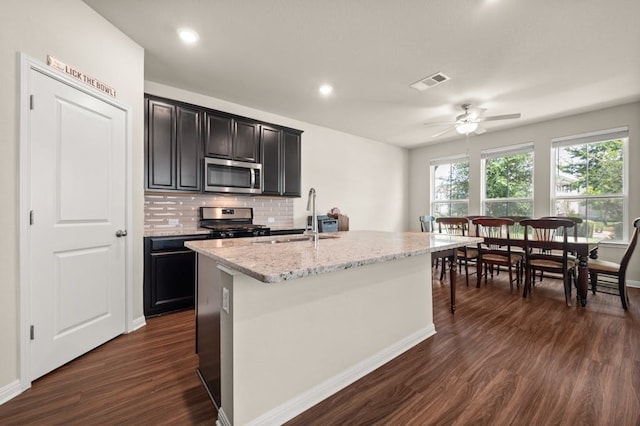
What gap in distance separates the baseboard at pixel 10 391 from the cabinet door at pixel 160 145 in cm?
183

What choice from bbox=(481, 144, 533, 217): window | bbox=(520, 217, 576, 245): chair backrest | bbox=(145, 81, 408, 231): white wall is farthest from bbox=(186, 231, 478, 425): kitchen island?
bbox=(481, 144, 533, 217): window

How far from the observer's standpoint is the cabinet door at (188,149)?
313 cm

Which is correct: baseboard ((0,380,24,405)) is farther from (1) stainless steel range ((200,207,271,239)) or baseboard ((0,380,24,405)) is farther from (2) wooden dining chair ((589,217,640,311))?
(2) wooden dining chair ((589,217,640,311))

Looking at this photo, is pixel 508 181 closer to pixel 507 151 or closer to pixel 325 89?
pixel 507 151

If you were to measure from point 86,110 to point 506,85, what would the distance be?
4.31 meters

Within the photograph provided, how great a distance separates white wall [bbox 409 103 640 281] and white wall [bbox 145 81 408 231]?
34 centimetres

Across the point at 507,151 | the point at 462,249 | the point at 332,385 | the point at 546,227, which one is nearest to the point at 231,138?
the point at 332,385

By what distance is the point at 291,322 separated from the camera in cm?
146

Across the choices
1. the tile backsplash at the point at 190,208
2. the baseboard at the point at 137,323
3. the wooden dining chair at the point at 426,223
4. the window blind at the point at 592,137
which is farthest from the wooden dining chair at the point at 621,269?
the baseboard at the point at 137,323

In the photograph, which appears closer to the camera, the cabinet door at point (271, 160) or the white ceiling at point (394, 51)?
the white ceiling at point (394, 51)

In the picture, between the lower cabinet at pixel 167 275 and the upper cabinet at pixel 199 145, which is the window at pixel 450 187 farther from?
the lower cabinet at pixel 167 275

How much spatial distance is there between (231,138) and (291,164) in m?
1.00

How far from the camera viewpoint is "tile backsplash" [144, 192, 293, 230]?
3277 mm

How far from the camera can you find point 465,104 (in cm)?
392
